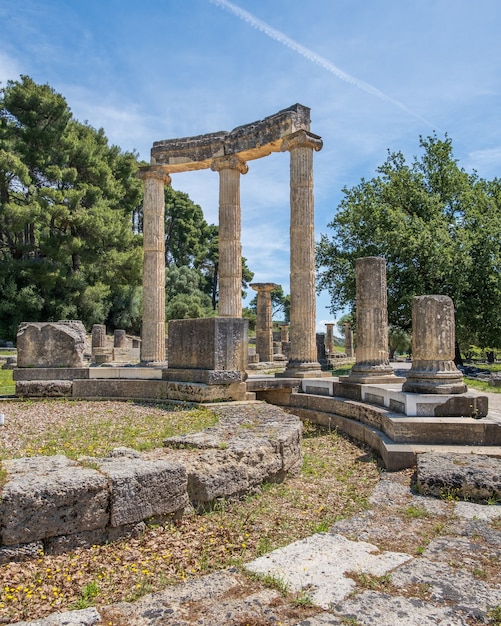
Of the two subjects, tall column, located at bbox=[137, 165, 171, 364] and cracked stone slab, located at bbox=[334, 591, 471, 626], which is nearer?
cracked stone slab, located at bbox=[334, 591, 471, 626]

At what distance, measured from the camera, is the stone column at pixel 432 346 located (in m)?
7.49

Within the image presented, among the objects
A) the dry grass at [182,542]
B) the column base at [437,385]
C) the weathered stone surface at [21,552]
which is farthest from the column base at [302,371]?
the weathered stone surface at [21,552]

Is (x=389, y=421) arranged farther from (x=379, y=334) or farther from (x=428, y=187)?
(x=428, y=187)

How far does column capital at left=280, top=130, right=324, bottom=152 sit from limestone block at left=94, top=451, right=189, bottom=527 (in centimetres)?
1148

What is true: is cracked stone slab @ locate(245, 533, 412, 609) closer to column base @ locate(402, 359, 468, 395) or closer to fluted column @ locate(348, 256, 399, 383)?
column base @ locate(402, 359, 468, 395)

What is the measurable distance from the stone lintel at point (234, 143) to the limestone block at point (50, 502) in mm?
12416

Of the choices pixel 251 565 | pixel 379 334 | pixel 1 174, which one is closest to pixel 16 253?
pixel 1 174

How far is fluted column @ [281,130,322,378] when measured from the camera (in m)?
13.8

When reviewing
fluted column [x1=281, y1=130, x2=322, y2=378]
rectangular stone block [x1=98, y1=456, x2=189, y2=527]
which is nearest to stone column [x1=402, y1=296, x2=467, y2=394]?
rectangular stone block [x1=98, y1=456, x2=189, y2=527]

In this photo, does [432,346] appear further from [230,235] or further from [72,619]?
[230,235]

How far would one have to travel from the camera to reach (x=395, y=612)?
2775mm

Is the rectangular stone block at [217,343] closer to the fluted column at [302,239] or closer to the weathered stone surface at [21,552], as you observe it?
the fluted column at [302,239]

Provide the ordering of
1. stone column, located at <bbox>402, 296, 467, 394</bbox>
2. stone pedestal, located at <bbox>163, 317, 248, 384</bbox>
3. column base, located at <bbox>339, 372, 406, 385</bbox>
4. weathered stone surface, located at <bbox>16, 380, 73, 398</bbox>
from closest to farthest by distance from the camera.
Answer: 1. stone column, located at <bbox>402, 296, 467, 394</bbox>
2. stone pedestal, located at <bbox>163, 317, 248, 384</bbox>
3. column base, located at <bbox>339, 372, 406, 385</bbox>
4. weathered stone surface, located at <bbox>16, 380, 73, 398</bbox>

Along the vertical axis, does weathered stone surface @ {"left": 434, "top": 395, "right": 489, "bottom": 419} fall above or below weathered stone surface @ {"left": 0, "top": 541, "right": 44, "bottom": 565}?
above
